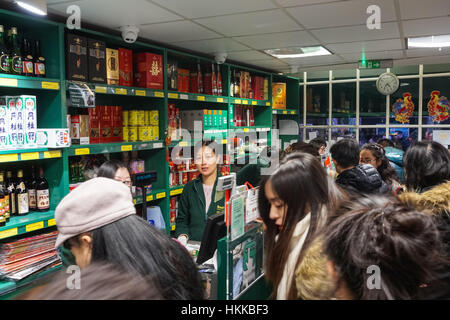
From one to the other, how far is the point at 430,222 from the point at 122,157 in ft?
12.3

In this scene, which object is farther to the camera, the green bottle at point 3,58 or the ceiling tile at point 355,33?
the ceiling tile at point 355,33

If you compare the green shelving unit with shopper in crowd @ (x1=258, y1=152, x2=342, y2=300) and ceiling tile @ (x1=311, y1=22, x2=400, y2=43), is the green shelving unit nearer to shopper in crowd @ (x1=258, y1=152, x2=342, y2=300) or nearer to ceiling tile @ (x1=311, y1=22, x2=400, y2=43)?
ceiling tile @ (x1=311, y1=22, x2=400, y2=43)

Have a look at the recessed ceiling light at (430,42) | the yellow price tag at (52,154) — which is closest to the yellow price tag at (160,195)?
the yellow price tag at (52,154)

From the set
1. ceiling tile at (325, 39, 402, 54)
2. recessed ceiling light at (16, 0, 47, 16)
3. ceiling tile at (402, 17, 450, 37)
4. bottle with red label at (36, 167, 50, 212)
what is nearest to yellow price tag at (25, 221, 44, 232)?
bottle with red label at (36, 167, 50, 212)

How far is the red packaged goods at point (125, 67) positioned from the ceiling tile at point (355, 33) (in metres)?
1.84

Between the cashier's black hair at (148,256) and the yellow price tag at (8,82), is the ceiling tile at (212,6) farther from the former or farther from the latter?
the cashier's black hair at (148,256)

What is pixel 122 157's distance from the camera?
13.8 feet

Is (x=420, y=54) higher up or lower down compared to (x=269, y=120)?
higher up

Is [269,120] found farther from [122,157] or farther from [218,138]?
[122,157]

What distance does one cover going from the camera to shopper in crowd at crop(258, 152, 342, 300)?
58.7 inches

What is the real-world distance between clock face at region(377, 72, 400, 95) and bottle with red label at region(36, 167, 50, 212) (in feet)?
21.4

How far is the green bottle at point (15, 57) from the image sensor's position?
279cm

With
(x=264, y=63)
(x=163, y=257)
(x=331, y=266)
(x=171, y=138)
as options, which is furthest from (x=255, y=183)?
(x=264, y=63)

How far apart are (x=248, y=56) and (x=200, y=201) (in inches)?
112
